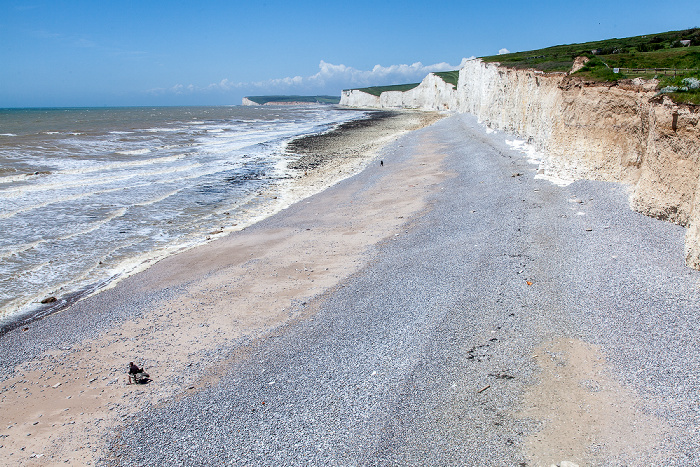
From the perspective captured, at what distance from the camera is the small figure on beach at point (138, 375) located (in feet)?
22.0

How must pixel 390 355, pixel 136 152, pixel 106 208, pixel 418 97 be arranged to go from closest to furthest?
pixel 390 355 < pixel 106 208 < pixel 136 152 < pixel 418 97

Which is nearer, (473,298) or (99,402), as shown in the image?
(99,402)

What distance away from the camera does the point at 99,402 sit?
20.7ft

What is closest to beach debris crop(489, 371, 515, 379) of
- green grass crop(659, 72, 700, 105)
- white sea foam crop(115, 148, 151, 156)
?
green grass crop(659, 72, 700, 105)

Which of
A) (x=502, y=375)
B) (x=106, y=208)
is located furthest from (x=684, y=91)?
(x=106, y=208)

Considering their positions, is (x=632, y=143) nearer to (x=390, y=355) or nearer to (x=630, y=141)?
(x=630, y=141)

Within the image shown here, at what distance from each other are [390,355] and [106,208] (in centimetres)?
1632

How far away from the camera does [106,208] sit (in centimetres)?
1836

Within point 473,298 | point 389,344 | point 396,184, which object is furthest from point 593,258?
point 396,184

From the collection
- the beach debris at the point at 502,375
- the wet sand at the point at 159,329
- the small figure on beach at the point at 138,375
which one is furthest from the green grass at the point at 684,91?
the small figure on beach at the point at 138,375

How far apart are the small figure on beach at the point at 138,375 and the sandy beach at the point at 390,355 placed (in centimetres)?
19

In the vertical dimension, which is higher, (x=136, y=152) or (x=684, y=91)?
(x=684, y=91)

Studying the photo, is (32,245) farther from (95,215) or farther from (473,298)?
(473,298)

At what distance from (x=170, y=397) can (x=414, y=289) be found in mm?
4921
